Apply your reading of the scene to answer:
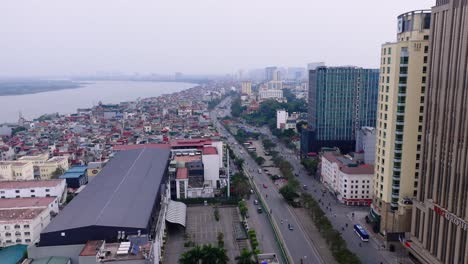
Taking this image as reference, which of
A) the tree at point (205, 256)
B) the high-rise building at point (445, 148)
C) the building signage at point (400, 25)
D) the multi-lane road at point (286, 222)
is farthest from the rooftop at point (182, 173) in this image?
the building signage at point (400, 25)

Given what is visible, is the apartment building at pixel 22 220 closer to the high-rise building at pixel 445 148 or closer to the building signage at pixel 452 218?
the high-rise building at pixel 445 148

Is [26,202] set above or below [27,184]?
below

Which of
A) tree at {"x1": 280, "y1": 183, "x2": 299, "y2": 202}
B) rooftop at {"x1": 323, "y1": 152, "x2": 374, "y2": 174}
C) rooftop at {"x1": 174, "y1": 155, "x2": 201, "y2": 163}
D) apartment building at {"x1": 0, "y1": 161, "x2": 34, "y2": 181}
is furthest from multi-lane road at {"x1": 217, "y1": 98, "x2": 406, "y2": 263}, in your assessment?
apartment building at {"x1": 0, "y1": 161, "x2": 34, "y2": 181}

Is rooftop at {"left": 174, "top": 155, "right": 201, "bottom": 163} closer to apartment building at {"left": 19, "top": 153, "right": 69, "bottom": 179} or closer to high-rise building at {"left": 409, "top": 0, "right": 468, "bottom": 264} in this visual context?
apartment building at {"left": 19, "top": 153, "right": 69, "bottom": 179}

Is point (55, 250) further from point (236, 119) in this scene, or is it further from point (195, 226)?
point (236, 119)

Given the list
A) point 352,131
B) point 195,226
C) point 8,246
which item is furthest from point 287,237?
point 352,131

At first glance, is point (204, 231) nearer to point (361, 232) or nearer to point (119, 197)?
point (119, 197)

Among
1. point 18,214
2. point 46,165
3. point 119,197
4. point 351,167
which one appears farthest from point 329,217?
point 46,165
